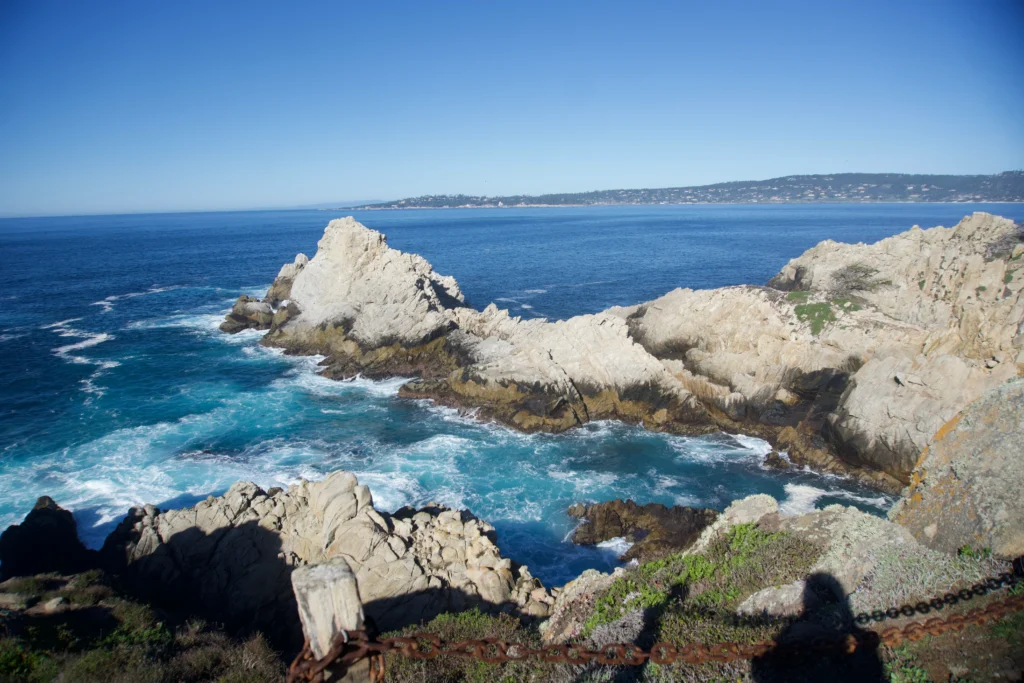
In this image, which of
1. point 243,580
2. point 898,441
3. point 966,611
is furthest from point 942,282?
point 243,580

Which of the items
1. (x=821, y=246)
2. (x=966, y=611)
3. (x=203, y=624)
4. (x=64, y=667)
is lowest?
(x=203, y=624)

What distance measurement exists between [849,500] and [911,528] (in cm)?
1414

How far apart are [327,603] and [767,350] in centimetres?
2955

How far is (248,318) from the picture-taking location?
1871 inches

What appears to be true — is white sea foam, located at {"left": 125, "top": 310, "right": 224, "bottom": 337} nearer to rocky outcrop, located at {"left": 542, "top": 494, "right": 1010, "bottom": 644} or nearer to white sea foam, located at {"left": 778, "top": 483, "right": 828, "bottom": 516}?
white sea foam, located at {"left": 778, "top": 483, "right": 828, "bottom": 516}

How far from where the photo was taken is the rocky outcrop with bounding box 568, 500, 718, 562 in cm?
1945

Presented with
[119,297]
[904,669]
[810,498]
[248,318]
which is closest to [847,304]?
[810,498]

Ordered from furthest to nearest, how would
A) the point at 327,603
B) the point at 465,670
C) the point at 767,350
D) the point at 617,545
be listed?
the point at 767,350 < the point at 617,545 < the point at 465,670 < the point at 327,603

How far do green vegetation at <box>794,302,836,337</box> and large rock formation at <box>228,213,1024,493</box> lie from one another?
82 millimetres

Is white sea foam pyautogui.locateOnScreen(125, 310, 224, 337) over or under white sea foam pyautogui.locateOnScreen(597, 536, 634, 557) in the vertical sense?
over

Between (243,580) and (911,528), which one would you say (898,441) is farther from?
(243,580)

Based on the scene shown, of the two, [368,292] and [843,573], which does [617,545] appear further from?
[368,292]

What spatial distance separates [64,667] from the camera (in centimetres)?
920

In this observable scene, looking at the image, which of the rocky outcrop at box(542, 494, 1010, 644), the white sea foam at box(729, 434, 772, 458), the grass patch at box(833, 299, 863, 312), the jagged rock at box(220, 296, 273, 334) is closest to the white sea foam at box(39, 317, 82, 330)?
the jagged rock at box(220, 296, 273, 334)
